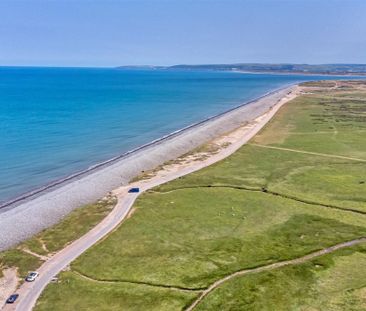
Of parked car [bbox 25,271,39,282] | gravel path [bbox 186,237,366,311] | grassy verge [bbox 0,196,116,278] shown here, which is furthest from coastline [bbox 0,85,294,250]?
gravel path [bbox 186,237,366,311]

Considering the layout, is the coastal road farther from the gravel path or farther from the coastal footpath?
the gravel path

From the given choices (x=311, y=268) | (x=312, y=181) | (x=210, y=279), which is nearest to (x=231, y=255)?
(x=210, y=279)

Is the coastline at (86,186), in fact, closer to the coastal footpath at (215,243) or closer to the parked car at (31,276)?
the coastal footpath at (215,243)

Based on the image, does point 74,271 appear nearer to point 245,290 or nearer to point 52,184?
point 245,290

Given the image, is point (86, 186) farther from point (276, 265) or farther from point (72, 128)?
point (72, 128)

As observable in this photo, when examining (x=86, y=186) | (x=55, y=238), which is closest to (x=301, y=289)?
(x=55, y=238)
